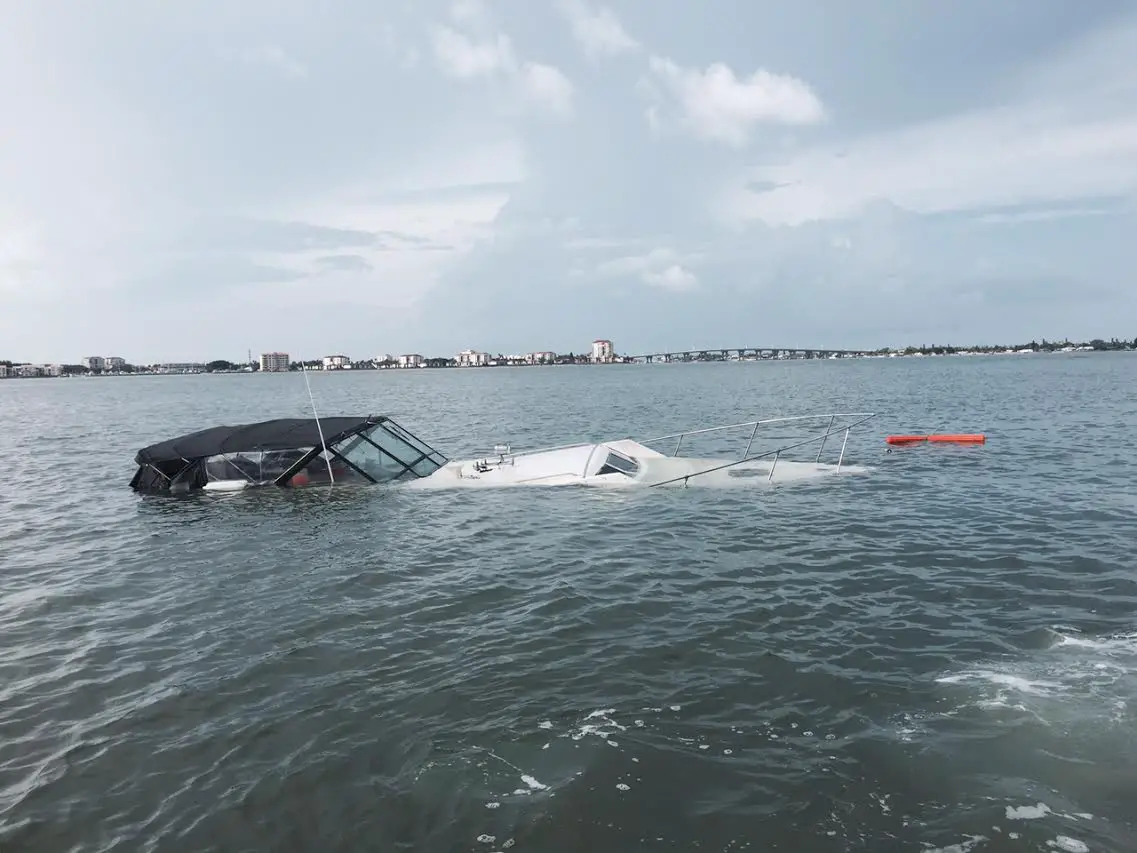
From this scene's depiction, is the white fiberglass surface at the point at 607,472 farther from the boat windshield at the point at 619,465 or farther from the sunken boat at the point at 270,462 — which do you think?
the sunken boat at the point at 270,462

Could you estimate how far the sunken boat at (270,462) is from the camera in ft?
78.4

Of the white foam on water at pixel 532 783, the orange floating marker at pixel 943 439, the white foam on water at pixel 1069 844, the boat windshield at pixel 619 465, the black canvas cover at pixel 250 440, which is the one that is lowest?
the white foam on water at pixel 532 783

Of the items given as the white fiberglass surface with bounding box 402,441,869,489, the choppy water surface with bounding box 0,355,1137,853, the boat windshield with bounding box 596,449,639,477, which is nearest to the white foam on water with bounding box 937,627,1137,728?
the choppy water surface with bounding box 0,355,1137,853

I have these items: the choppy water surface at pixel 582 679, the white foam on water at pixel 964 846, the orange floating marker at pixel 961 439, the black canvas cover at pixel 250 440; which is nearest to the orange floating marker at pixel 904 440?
the orange floating marker at pixel 961 439

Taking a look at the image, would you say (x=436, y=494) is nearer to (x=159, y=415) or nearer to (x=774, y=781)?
(x=774, y=781)

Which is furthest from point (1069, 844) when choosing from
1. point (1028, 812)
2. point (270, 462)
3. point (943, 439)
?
point (943, 439)

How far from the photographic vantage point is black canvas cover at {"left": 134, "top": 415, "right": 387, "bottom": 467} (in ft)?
78.9

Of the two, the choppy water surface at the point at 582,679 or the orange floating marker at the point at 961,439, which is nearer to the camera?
the choppy water surface at the point at 582,679

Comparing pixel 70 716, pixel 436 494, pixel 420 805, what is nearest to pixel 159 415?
pixel 436 494

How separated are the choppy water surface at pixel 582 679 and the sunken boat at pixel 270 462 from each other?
430 centimetres

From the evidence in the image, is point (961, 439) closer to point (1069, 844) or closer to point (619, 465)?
point (619, 465)

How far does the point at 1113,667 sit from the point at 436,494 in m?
18.0

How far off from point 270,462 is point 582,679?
18.3 m

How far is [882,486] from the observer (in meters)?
22.0
